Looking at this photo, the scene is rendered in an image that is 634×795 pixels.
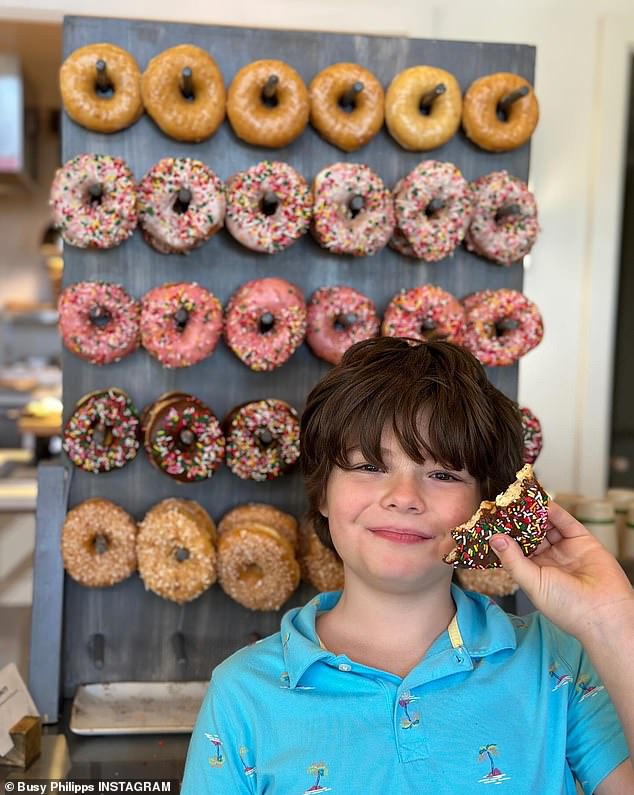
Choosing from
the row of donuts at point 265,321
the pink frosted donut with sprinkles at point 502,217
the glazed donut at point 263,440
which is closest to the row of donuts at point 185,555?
the glazed donut at point 263,440

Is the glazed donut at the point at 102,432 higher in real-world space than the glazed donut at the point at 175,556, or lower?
higher

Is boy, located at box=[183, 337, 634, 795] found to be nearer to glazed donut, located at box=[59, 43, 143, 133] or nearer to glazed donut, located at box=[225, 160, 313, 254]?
glazed donut, located at box=[225, 160, 313, 254]

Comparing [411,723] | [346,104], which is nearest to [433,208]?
[346,104]

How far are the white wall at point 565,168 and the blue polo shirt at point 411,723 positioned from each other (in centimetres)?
206

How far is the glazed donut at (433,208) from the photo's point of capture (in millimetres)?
1634

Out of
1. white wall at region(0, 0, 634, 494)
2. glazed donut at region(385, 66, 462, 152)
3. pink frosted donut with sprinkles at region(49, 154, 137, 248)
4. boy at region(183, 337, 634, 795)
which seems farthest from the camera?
white wall at region(0, 0, 634, 494)

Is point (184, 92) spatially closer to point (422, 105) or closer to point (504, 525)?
point (422, 105)

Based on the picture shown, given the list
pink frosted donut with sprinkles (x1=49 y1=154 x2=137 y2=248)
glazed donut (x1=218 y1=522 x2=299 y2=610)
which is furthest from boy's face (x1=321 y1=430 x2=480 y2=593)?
pink frosted donut with sprinkles (x1=49 y1=154 x2=137 y2=248)

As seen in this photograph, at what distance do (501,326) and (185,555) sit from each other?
29.4 inches

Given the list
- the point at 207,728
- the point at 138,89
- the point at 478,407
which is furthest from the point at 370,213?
the point at 207,728

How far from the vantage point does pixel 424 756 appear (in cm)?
103

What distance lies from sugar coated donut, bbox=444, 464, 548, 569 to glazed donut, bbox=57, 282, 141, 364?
81 centimetres

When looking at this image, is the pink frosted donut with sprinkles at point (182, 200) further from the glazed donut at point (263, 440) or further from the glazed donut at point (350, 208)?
the glazed donut at point (263, 440)

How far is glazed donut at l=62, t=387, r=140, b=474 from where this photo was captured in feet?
5.28
